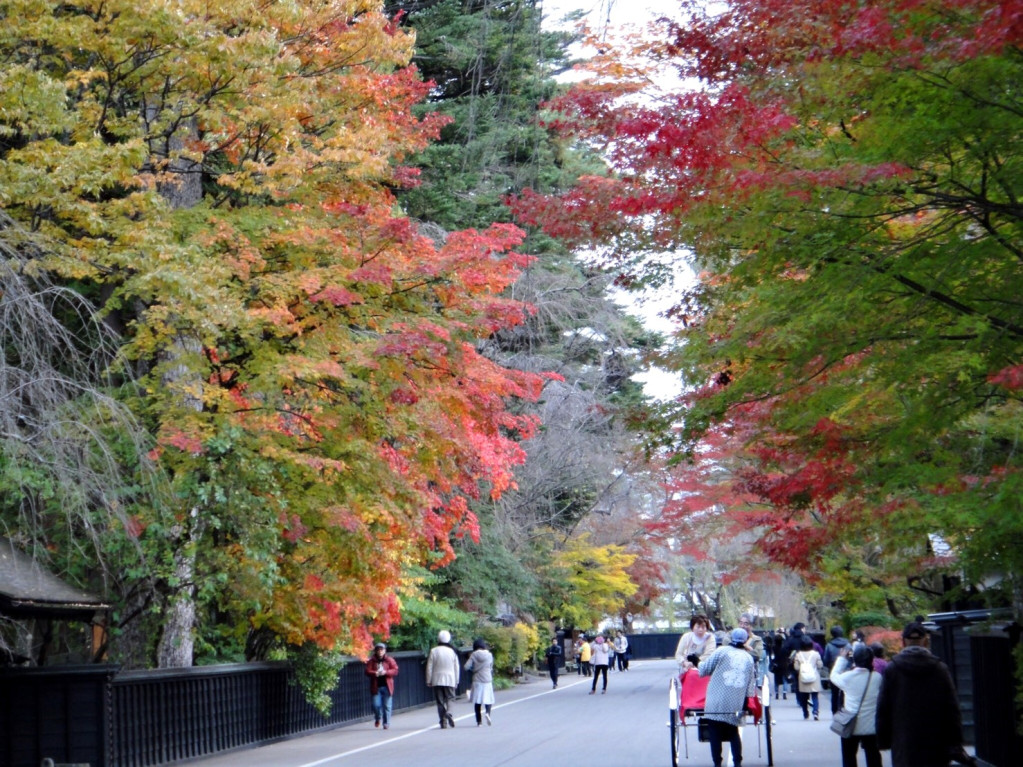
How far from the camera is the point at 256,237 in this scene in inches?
696

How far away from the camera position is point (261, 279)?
17016 millimetres

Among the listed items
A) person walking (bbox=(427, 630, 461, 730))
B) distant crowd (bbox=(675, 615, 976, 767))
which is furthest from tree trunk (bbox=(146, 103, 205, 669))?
distant crowd (bbox=(675, 615, 976, 767))

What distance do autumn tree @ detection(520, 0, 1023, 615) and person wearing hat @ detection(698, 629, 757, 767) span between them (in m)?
2.13

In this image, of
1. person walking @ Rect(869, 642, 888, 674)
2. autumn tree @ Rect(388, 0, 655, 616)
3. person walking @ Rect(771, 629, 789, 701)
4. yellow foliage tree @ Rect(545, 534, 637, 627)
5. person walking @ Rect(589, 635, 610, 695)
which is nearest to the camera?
person walking @ Rect(869, 642, 888, 674)

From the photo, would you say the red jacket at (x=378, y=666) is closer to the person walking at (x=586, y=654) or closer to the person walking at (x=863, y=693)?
the person walking at (x=863, y=693)

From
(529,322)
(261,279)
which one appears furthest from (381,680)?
(529,322)

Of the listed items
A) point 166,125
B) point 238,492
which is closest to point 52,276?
point 166,125

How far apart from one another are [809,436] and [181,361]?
8.03 m

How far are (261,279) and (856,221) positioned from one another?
9.97 metres

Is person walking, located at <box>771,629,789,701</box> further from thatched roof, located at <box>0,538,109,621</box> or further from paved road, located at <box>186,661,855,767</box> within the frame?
thatched roof, located at <box>0,538,109,621</box>

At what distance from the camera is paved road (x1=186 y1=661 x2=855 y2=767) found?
1677cm

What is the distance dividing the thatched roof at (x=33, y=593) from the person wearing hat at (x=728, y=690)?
7169 mm

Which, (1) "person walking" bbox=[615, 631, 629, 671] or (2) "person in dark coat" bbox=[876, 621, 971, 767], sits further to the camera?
(1) "person walking" bbox=[615, 631, 629, 671]

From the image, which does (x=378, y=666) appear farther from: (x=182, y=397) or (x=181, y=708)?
(x=182, y=397)
